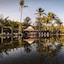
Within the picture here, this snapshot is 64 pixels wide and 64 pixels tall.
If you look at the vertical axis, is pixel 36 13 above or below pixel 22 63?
above

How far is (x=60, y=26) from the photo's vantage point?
93.6 m

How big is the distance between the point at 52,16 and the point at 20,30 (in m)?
20.1

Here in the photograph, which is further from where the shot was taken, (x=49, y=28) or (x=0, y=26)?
(x=49, y=28)

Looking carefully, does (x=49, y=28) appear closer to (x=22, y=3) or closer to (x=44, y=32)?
(x=44, y=32)

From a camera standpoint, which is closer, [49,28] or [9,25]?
[9,25]

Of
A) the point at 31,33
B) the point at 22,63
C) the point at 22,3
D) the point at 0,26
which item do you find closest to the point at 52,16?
the point at 31,33

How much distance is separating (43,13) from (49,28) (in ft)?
21.7

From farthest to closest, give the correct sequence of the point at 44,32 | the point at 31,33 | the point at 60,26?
the point at 60,26, the point at 44,32, the point at 31,33

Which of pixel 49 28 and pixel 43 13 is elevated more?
pixel 43 13

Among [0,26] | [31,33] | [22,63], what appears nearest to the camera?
[22,63]

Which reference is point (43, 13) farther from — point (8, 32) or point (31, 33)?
point (8, 32)

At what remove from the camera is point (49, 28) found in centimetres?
8044

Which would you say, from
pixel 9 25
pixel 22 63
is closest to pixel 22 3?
pixel 9 25

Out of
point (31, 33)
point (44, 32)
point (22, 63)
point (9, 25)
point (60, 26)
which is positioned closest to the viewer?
point (22, 63)
